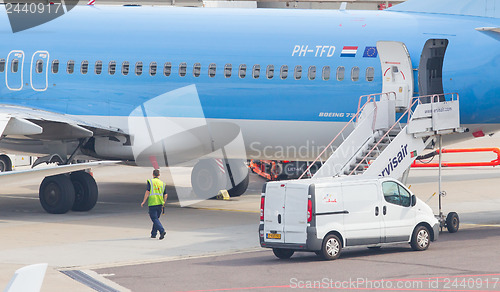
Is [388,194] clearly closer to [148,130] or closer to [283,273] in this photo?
[283,273]

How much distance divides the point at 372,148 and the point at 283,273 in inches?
250

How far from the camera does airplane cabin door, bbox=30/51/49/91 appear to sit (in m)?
30.1

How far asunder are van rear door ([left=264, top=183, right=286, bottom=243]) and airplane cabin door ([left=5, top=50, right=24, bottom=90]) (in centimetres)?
1259

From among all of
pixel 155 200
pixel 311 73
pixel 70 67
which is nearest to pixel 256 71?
pixel 311 73

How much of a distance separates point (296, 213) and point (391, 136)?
5792 millimetres

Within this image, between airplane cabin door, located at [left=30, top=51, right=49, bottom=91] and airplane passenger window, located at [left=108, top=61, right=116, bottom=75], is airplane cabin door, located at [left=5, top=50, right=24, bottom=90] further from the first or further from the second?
airplane passenger window, located at [left=108, top=61, right=116, bottom=75]

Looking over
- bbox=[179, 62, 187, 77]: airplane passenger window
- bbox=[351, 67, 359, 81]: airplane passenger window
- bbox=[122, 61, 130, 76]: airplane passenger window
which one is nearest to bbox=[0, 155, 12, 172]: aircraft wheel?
bbox=[122, 61, 130, 76]: airplane passenger window

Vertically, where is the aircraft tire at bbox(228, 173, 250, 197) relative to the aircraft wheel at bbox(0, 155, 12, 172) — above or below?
below

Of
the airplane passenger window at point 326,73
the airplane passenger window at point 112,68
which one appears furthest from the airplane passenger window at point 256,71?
the airplane passenger window at point 112,68

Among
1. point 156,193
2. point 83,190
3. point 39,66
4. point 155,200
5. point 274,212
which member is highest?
point 39,66

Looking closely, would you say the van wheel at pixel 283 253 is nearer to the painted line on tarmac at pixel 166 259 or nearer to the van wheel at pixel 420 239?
the painted line on tarmac at pixel 166 259

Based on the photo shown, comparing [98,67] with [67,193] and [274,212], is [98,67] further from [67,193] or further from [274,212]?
[274,212]

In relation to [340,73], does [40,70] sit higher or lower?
higher

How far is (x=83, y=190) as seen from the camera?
29.8m
